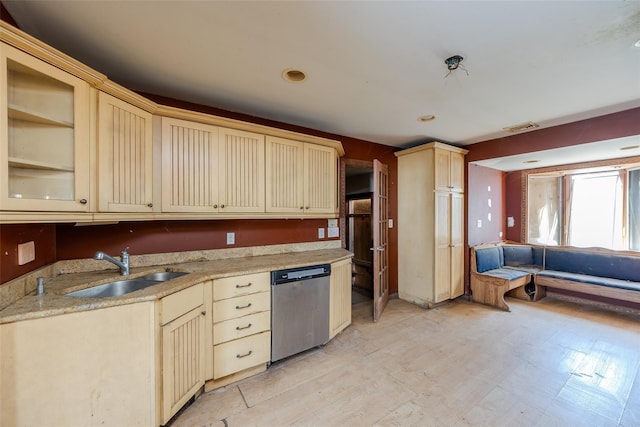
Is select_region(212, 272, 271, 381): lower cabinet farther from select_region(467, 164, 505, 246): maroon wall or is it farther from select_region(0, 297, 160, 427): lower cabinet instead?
select_region(467, 164, 505, 246): maroon wall

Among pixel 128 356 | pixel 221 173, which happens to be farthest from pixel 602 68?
pixel 128 356

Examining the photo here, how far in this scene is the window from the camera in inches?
150

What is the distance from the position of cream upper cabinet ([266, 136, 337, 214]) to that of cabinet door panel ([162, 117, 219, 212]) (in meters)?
0.53

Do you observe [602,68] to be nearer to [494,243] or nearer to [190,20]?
[190,20]

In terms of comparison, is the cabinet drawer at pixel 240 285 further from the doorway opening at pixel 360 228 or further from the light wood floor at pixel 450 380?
the doorway opening at pixel 360 228

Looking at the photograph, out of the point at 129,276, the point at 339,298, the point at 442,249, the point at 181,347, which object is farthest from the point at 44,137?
the point at 442,249

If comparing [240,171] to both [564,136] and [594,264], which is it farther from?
[594,264]

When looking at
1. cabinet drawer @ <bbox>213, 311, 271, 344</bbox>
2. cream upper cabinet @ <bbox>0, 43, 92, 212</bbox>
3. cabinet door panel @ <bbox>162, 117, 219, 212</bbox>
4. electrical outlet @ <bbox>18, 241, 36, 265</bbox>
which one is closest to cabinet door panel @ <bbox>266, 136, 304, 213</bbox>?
cabinet door panel @ <bbox>162, 117, 219, 212</bbox>

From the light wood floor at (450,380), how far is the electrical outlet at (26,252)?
53.0 inches

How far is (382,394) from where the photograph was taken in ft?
6.32

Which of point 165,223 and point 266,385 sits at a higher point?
point 165,223

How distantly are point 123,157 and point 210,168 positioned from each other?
24.7 inches

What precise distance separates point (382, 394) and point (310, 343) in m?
0.77

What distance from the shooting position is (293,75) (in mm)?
2018
